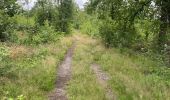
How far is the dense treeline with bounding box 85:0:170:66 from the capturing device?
25.0 metres

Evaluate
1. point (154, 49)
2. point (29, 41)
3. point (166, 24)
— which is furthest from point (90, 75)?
point (29, 41)

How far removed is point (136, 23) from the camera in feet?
93.8

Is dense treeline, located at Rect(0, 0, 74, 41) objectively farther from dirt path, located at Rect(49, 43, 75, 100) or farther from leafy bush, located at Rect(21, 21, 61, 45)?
dirt path, located at Rect(49, 43, 75, 100)

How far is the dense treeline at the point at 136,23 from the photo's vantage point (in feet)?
82.2

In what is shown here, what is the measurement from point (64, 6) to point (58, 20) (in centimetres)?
403

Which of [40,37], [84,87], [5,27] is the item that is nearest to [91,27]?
[40,37]

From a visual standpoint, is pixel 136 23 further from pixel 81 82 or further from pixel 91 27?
pixel 91 27

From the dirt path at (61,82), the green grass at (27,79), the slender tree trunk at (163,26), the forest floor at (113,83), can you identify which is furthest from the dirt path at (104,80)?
the slender tree trunk at (163,26)

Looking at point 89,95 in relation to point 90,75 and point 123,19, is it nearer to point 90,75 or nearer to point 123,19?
point 90,75

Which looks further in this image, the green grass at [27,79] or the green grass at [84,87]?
the green grass at [84,87]

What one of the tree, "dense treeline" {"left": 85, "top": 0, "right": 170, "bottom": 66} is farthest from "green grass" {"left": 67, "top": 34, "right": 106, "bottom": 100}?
the tree

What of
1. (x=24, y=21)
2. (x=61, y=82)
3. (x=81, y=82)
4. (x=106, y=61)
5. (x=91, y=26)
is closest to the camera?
(x=81, y=82)

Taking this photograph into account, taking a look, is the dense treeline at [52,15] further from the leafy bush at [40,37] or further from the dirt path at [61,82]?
the dirt path at [61,82]

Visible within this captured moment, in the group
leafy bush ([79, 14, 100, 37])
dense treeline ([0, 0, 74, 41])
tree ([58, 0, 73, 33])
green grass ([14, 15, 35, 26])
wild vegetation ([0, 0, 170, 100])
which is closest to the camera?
wild vegetation ([0, 0, 170, 100])
